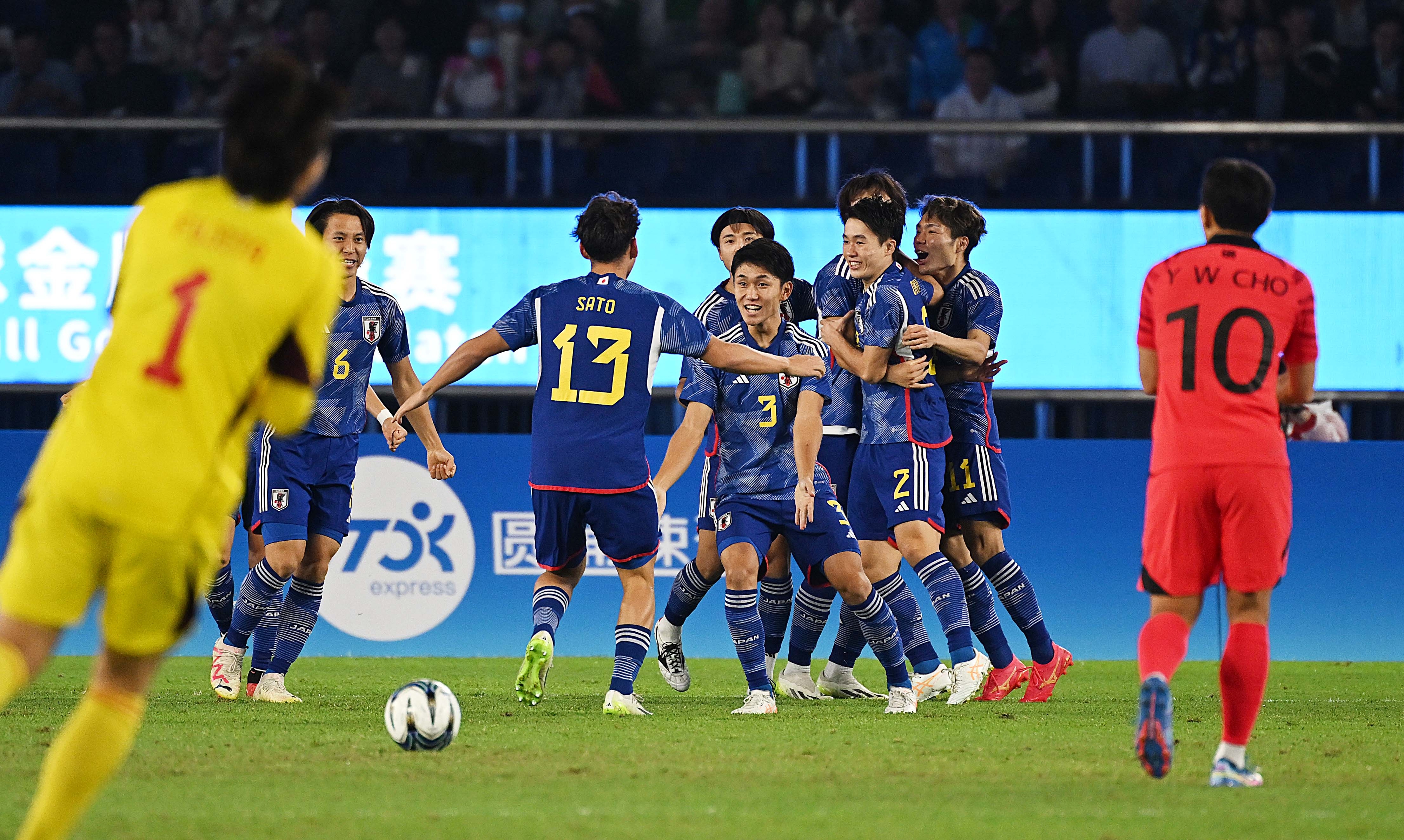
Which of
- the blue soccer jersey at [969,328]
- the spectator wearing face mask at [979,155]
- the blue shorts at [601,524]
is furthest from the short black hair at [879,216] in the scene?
the spectator wearing face mask at [979,155]

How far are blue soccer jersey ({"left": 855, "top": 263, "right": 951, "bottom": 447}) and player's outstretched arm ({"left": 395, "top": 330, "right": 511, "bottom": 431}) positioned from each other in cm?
177

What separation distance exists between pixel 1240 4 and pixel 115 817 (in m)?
12.9

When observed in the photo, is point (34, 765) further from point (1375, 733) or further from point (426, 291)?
point (426, 291)

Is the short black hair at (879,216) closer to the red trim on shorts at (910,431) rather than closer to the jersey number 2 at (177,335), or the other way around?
the red trim on shorts at (910,431)

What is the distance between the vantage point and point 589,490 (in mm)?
6484

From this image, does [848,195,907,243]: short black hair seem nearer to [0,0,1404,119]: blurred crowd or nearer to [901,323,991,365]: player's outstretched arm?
[901,323,991,365]: player's outstretched arm

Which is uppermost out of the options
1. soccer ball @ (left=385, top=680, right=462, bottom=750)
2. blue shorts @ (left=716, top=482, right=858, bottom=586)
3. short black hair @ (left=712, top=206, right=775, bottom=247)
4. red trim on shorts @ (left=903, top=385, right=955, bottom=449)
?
short black hair @ (left=712, top=206, right=775, bottom=247)

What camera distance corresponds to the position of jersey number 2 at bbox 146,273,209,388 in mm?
3129

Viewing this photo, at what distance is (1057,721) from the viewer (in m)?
6.55

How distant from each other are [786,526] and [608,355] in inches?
44.9

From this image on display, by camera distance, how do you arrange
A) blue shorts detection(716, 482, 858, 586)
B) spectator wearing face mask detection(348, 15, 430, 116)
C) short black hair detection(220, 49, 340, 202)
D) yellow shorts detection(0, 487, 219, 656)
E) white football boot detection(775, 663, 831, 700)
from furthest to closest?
spectator wearing face mask detection(348, 15, 430, 116) < white football boot detection(775, 663, 831, 700) < blue shorts detection(716, 482, 858, 586) < short black hair detection(220, 49, 340, 202) < yellow shorts detection(0, 487, 219, 656)

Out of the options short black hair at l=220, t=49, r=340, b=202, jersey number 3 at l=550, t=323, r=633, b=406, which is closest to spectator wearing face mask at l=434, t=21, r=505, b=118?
jersey number 3 at l=550, t=323, r=633, b=406

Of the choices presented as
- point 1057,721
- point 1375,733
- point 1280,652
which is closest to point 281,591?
point 1057,721

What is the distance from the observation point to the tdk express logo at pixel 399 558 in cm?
977
